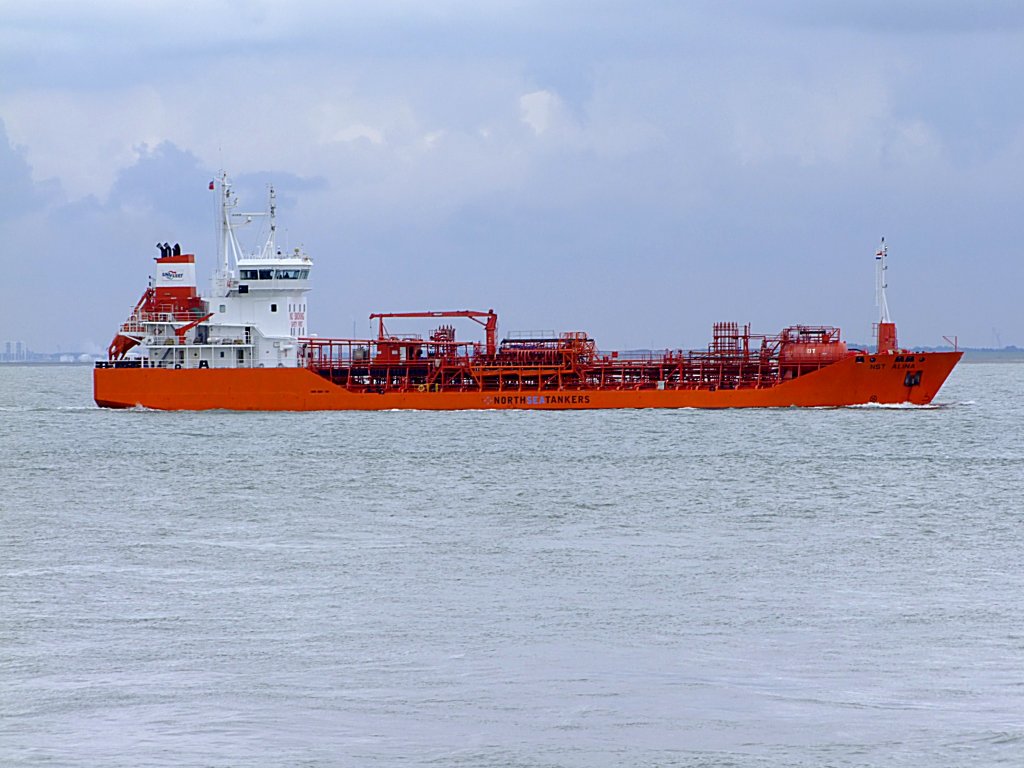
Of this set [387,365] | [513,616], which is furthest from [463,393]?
[513,616]

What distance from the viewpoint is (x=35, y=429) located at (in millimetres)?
54719

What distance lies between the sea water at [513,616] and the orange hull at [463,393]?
57.1 ft

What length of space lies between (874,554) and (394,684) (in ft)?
34.1

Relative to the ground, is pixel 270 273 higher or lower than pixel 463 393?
higher

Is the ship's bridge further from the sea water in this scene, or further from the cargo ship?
the sea water

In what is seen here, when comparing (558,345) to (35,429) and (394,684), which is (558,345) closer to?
(35,429)

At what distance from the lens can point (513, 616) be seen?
54.5 feet

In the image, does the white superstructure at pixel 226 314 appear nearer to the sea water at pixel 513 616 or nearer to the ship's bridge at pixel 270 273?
the ship's bridge at pixel 270 273

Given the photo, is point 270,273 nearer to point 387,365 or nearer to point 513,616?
point 387,365

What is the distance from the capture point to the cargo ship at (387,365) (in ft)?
177

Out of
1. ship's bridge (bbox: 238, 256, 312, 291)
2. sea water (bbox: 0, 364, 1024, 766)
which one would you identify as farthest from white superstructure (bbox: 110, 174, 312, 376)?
sea water (bbox: 0, 364, 1024, 766)

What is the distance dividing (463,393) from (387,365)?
345cm

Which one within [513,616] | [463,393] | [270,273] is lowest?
[513,616]

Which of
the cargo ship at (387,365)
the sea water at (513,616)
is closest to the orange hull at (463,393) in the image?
the cargo ship at (387,365)
